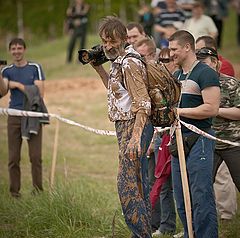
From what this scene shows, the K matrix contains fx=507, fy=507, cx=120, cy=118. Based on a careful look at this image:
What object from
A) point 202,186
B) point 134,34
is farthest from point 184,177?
point 134,34

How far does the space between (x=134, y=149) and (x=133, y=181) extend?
0.39 m

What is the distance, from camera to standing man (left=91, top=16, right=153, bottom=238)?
3902mm

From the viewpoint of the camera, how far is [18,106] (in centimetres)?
726

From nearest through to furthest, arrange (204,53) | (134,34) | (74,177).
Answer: (204,53), (134,34), (74,177)

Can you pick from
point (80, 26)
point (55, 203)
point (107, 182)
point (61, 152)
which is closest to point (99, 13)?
point (80, 26)

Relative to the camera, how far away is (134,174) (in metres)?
4.05

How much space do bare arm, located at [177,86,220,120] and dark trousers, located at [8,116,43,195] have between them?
11.0ft

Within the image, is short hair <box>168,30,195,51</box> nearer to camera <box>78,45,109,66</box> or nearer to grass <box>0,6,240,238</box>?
camera <box>78,45,109,66</box>

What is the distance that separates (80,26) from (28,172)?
9.52 m

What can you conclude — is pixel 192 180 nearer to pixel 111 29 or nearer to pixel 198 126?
pixel 198 126

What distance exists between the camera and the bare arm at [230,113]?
505 centimetres

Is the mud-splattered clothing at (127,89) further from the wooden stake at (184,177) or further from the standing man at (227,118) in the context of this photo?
the standing man at (227,118)

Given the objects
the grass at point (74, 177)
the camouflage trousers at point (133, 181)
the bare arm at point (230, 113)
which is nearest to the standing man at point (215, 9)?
the grass at point (74, 177)

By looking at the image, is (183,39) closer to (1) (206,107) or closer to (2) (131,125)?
(1) (206,107)
